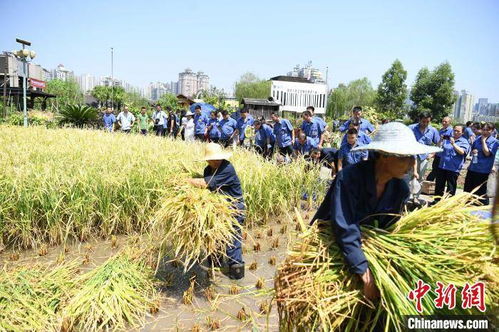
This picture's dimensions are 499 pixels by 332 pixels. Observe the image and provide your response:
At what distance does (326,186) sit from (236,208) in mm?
2882

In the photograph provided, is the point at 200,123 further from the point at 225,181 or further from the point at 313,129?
the point at 225,181

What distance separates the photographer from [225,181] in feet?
10.6

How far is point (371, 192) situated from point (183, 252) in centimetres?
177

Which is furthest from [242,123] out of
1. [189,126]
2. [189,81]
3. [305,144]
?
[189,81]

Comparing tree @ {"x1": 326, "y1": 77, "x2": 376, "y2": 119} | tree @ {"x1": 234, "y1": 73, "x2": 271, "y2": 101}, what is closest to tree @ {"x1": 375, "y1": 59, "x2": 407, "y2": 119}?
tree @ {"x1": 326, "y1": 77, "x2": 376, "y2": 119}

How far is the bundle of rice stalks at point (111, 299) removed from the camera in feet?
8.38

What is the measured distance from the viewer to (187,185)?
10.5 feet

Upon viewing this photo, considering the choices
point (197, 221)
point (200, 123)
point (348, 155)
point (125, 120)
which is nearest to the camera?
point (197, 221)

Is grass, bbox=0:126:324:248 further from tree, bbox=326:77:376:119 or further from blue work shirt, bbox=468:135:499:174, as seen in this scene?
tree, bbox=326:77:376:119

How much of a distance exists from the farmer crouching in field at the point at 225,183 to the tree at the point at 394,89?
33098 mm

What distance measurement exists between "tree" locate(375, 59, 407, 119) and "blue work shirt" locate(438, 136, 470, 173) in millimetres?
29490

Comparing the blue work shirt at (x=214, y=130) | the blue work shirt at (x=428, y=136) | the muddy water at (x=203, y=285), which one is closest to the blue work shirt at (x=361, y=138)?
the blue work shirt at (x=428, y=136)

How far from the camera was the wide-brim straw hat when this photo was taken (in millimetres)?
1613

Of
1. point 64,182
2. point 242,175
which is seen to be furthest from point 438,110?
point 64,182
